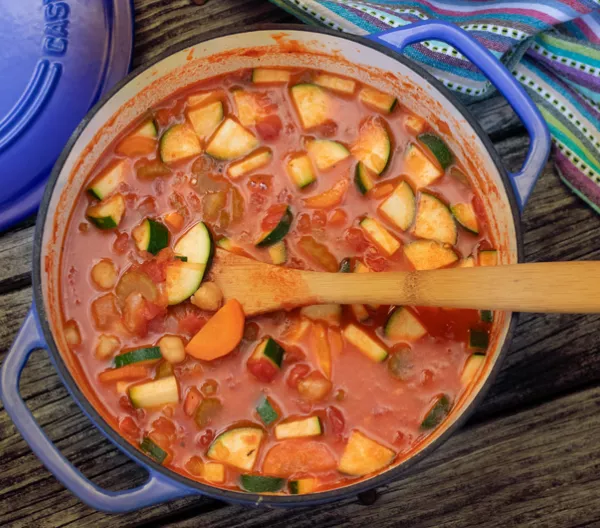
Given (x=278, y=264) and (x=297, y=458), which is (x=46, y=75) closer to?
(x=278, y=264)

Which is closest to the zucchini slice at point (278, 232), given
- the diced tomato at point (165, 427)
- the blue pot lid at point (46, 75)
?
the diced tomato at point (165, 427)

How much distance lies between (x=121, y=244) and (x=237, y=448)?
2.15ft

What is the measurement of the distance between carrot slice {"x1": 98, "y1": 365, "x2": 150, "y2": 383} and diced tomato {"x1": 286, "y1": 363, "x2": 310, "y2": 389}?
39 cm

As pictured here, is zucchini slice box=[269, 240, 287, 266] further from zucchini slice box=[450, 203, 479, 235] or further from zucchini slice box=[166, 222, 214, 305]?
zucchini slice box=[450, 203, 479, 235]

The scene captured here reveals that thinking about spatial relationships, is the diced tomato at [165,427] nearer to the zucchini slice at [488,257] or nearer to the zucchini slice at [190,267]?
the zucchini slice at [190,267]

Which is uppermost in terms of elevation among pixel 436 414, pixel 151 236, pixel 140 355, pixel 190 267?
pixel 151 236

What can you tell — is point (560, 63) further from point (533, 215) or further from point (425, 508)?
point (425, 508)

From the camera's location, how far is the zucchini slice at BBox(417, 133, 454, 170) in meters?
2.00

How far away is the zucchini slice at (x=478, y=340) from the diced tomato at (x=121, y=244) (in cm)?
100

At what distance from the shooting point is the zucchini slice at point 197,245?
1861 millimetres

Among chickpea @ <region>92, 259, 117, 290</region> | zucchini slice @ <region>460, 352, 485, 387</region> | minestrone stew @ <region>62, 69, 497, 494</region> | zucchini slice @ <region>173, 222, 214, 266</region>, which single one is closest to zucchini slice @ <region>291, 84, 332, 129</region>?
minestrone stew @ <region>62, 69, 497, 494</region>

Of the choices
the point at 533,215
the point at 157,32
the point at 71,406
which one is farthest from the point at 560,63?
the point at 71,406

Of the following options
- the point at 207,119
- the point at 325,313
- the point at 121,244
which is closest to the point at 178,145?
the point at 207,119

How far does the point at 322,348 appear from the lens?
1.89 m
